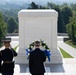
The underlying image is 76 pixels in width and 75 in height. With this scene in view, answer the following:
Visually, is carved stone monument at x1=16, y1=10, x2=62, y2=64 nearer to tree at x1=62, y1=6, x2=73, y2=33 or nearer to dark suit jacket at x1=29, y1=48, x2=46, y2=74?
dark suit jacket at x1=29, y1=48, x2=46, y2=74

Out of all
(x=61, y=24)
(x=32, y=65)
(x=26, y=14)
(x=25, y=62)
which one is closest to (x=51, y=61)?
(x=25, y=62)

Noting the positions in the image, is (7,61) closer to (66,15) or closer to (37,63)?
(37,63)

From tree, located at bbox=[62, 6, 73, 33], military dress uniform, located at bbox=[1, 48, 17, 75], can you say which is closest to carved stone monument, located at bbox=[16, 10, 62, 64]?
military dress uniform, located at bbox=[1, 48, 17, 75]

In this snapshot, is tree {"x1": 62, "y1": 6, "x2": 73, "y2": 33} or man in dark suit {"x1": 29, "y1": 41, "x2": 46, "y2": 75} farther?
tree {"x1": 62, "y1": 6, "x2": 73, "y2": 33}

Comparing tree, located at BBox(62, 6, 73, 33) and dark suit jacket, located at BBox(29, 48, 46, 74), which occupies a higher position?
dark suit jacket, located at BBox(29, 48, 46, 74)

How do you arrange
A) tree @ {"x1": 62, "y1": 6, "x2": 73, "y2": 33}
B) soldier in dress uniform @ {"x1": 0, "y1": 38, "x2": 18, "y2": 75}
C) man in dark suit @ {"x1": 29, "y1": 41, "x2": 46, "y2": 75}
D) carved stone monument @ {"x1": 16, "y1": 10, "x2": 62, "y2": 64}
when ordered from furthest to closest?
tree @ {"x1": 62, "y1": 6, "x2": 73, "y2": 33} → carved stone monument @ {"x1": 16, "y1": 10, "x2": 62, "y2": 64} → soldier in dress uniform @ {"x1": 0, "y1": 38, "x2": 18, "y2": 75} → man in dark suit @ {"x1": 29, "y1": 41, "x2": 46, "y2": 75}

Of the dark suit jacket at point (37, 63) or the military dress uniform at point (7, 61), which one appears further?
the military dress uniform at point (7, 61)

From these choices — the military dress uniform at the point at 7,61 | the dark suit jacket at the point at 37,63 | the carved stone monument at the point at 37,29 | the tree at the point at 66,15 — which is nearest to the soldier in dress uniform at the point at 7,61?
the military dress uniform at the point at 7,61

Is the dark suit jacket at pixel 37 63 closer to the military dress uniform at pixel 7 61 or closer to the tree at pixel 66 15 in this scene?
the military dress uniform at pixel 7 61

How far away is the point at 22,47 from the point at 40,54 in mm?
9022

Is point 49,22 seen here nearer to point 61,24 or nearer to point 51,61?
point 51,61

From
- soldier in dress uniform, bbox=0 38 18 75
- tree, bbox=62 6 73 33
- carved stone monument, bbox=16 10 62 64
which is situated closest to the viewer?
soldier in dress uniform, bbox=0 38 18 75

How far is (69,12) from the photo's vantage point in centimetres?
6309

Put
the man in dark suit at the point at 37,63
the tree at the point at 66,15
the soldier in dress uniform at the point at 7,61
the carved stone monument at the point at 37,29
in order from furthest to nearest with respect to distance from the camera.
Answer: the tree at the point at 66,15 < the carved stone monument at the point at 37,29 < the soldier in dress uniform at the point at 7,61 < the man in dark suit at the point at 37,63
